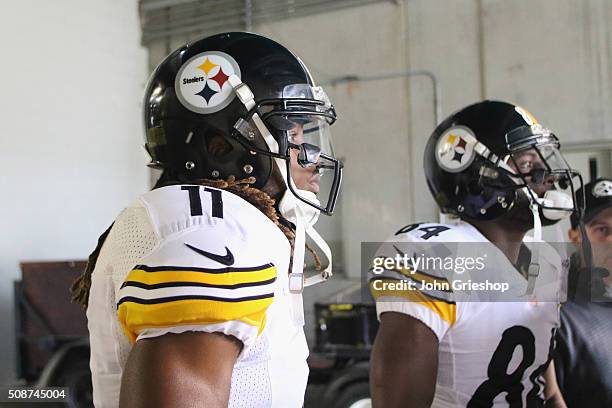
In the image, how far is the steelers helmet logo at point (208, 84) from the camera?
1203 mm

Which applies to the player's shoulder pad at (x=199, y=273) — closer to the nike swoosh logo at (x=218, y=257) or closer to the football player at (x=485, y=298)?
the nike swoosh logo at (x=218, y=257)

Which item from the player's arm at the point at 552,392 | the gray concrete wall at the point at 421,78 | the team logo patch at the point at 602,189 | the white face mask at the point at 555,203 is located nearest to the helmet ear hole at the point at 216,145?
the white face mask at the point at 555,203

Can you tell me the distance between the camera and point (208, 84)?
1.21 meters

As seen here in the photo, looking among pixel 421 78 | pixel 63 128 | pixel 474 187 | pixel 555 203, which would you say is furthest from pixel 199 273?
pixel 63 128

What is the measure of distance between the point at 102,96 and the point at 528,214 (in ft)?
19.1

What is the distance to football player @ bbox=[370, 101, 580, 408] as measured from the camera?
Answer: 5.37 feet

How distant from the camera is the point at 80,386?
4652mm

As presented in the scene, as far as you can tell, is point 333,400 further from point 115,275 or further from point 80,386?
Result: point 115,275

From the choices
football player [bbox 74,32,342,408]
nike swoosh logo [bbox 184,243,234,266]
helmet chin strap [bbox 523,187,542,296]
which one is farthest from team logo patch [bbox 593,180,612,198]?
Answer: nike swoosh logo [bbox 184,243,234,266]

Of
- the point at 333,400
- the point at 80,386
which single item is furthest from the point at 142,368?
the point at 80,386

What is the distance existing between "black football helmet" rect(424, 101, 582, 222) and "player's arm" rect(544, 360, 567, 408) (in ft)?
1.75

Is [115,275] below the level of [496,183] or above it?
below

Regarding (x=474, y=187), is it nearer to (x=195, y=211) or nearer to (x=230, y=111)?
(x=230, y=111)

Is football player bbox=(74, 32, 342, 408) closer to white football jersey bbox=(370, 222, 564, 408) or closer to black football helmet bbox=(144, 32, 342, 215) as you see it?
black football helmet bbox=(144, 32, 342, 215)
